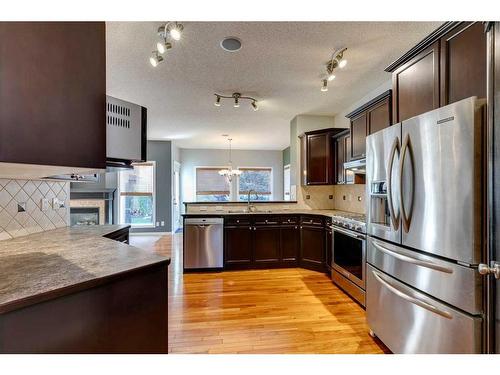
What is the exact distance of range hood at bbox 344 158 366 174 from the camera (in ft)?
9.97

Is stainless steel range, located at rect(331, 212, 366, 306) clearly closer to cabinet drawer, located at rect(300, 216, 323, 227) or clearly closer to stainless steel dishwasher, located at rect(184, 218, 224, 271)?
cabinet drawer, located at rect(300, 216, 323, 227)

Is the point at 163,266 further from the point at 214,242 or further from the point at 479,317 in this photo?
the point at 214,242

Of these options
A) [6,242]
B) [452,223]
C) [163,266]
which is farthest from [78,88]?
[452,223]

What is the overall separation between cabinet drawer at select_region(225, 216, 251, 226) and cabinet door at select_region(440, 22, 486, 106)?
9.80 ft

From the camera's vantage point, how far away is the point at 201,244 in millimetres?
3938

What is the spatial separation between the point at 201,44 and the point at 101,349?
2503 millimetres

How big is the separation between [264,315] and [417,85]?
94.8 inches

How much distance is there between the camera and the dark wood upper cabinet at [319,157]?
4184mm

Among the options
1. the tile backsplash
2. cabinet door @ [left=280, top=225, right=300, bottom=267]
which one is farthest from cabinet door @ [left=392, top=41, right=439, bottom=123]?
the tile backsplash

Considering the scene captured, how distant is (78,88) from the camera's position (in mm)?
1016

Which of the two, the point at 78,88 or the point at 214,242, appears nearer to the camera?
the point at 78,88

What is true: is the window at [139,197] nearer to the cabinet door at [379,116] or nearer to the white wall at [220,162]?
the white wall at [220,162]
